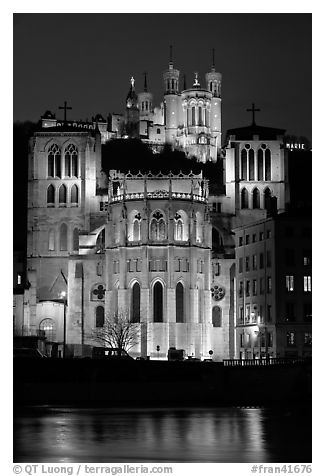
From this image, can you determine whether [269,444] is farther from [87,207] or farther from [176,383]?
[87,207]

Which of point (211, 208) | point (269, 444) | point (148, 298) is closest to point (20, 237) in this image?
point (211, 208)

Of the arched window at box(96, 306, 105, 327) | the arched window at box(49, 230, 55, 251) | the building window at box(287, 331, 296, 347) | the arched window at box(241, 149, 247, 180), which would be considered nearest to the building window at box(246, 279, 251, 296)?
the building window at box(287, 331, 296, 347)

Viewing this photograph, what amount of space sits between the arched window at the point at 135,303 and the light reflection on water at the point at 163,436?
4765 centimetres

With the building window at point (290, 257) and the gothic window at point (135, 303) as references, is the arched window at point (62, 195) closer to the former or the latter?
the gothic window at point (135, 303)

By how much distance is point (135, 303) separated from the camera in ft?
362

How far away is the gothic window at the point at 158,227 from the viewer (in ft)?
366

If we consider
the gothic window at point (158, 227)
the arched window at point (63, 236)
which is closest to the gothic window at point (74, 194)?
the arched window at point (63, 236)

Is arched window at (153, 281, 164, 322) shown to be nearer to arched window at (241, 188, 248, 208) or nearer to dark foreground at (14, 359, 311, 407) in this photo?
arched window at (241, 188, 248, 208)

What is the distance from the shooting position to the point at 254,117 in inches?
4882

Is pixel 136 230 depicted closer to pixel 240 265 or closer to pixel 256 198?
pixel 240 265

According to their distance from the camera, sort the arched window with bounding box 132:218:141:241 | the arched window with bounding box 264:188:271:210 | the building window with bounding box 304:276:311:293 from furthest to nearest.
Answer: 1. the arched window with bounding box 264:188:271:210
2. the arched window with bounding box 132:218:141:241
3. the building window with bounding box 304:276:311:293

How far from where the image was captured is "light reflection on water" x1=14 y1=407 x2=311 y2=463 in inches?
1355

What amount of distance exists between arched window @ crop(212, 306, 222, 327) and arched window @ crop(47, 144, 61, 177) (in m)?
24.3

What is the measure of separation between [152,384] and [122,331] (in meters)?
28.1
